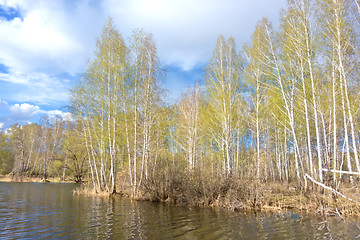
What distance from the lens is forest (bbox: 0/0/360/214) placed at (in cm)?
1063

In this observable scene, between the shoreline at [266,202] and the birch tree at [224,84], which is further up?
the birch tree at [224,84]

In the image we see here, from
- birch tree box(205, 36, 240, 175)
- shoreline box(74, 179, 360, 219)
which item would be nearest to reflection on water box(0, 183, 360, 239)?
shoreline box(74, 179, 360, 219)

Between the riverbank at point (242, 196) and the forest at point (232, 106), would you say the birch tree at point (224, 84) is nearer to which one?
the forest at point (232, 106)

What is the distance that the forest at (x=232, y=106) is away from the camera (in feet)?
34.9

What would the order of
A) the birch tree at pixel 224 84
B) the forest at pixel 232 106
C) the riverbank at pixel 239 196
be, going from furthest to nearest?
the birch tree at pixel 224 84, the forest at pixel 232 106, the riverbank at pixel 239 196

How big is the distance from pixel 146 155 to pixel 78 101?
6.61 meters

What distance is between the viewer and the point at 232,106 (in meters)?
16.1

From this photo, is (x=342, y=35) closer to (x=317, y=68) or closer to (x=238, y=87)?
(x=317, y=68)

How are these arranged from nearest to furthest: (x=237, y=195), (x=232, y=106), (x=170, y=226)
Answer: (x=170, y=226) → (x=237, y=195) → (x=232, y=106)

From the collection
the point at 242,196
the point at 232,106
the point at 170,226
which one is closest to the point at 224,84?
the point at 232,106

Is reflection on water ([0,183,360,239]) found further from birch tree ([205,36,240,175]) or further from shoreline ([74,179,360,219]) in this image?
birch tree ([205,36,240,175])

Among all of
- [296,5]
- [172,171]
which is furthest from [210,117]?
[296,5]

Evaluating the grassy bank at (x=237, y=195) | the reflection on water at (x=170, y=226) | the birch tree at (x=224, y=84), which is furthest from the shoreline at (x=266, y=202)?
the birch tree at (x=224, y=84)

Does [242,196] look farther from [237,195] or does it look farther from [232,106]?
[232,106]
